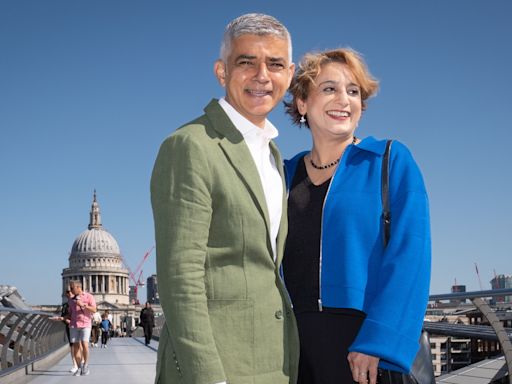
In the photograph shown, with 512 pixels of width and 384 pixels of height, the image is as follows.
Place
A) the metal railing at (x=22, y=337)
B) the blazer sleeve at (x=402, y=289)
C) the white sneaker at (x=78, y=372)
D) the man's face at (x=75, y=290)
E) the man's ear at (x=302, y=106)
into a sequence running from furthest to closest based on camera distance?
the man's face at (x=75, y=290)
the white sneaker at (x=78, y=372)
the metal railing at (x=22, y=337)
the man's ear at (x=302, y=106)
the blazer sleeve at (x=402, y=289)

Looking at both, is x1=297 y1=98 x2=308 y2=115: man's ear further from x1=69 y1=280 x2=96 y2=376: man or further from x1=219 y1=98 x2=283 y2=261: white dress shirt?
x1=69 y1=280 x2=96 y2=376: man

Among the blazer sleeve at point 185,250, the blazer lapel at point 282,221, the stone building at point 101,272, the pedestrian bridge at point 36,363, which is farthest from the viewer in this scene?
the stone building at point 101,272

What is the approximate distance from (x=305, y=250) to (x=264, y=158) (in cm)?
44

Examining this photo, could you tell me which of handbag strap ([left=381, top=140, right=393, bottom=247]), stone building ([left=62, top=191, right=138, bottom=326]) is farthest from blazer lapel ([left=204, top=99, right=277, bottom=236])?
stone building ([left=62, top=191, right=138, bottom=326])

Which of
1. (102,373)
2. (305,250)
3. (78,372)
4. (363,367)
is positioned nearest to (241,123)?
(305,250)

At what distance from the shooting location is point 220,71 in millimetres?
3000

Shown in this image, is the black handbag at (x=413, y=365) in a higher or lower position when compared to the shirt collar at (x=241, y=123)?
lower

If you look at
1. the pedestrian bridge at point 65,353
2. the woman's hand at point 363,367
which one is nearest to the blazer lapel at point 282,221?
the woman's hand at point 363,367

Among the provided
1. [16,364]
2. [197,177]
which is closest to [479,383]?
[197,177]

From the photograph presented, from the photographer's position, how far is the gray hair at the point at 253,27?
2818 mm

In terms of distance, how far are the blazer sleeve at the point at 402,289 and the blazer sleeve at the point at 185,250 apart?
25.2 inches

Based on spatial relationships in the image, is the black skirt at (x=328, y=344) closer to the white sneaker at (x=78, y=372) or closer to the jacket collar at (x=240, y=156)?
the jacket collar at (x=240, y=156)

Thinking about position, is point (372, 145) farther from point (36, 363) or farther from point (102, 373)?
point (36, 363)

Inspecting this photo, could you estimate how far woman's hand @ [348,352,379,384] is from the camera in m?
2.72
